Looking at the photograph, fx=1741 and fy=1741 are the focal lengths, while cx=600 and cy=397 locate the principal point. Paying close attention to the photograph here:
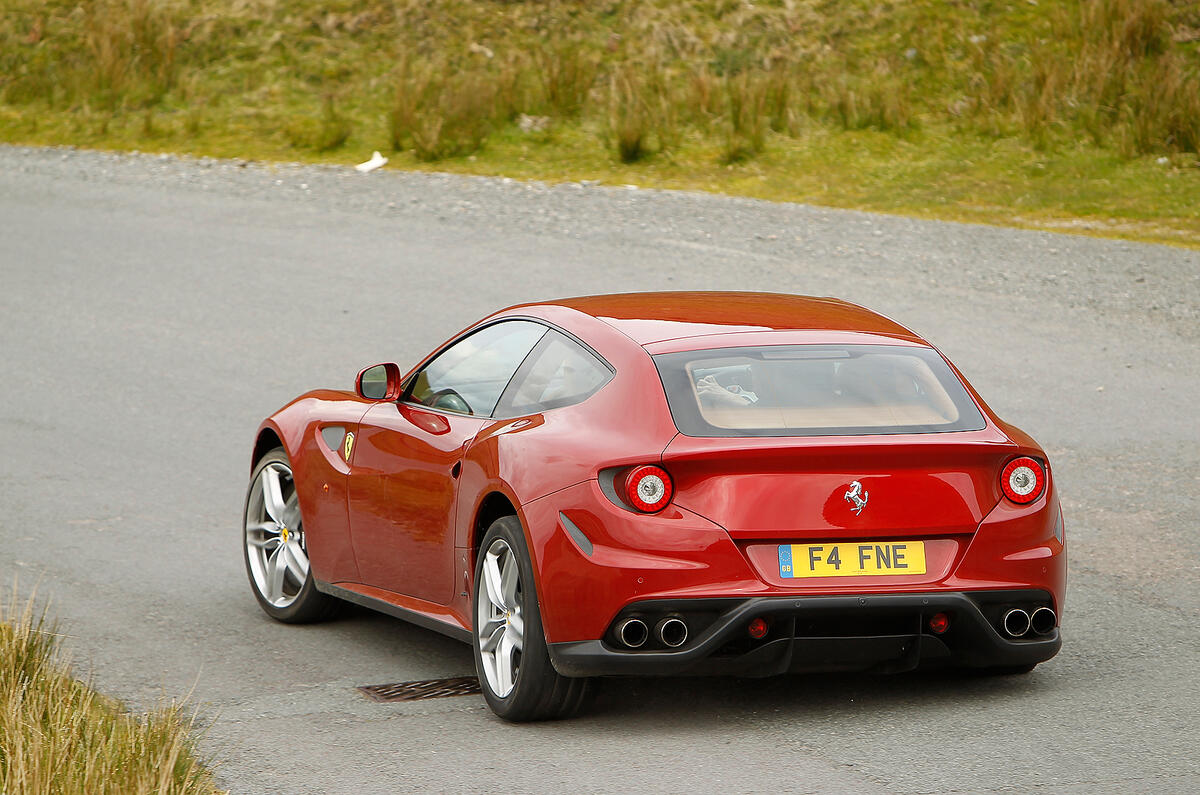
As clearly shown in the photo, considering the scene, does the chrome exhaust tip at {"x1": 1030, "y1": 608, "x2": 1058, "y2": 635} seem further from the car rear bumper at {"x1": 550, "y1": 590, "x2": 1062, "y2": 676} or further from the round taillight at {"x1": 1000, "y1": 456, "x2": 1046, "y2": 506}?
the round taillight at {"x1": 1000, "y1": 456, "x2": 1046, "y2": 506}

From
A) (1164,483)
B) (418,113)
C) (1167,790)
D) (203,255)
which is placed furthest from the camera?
(418,113)

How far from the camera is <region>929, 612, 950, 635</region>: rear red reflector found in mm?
5570

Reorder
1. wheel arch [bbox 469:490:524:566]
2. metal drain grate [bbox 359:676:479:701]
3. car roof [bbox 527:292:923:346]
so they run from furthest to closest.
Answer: metal drain grate [bbox 359:676:479:701], car roof [bbox 527:292:923:346], wheel arch [bbox 469:490:524:566]

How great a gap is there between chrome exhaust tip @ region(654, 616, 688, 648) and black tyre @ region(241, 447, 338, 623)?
2440 millimetres

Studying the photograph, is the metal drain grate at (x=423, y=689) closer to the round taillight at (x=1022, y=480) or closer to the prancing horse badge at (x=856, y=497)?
the prancing horse badge at (x=856, y=497)

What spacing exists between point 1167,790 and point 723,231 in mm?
12597

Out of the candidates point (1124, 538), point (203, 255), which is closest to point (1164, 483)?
point (1124, 538)

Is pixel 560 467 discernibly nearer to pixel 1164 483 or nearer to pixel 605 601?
pixel 605 601

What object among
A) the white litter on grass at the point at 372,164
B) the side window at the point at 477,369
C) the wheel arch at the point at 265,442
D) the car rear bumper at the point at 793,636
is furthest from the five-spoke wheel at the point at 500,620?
the white litter on grass at the point at 372,164

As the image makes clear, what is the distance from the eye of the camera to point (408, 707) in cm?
605

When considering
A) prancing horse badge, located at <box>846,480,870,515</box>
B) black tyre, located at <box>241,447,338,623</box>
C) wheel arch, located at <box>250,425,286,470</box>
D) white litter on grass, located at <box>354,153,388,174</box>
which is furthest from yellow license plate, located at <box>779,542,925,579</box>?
white litter on grass, located at <box>354,153,388,174</box>

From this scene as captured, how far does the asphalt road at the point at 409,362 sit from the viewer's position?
17.6 feet

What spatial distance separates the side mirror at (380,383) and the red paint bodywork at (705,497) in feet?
2.68

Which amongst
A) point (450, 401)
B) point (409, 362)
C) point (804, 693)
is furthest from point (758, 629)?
point (409, 362)
